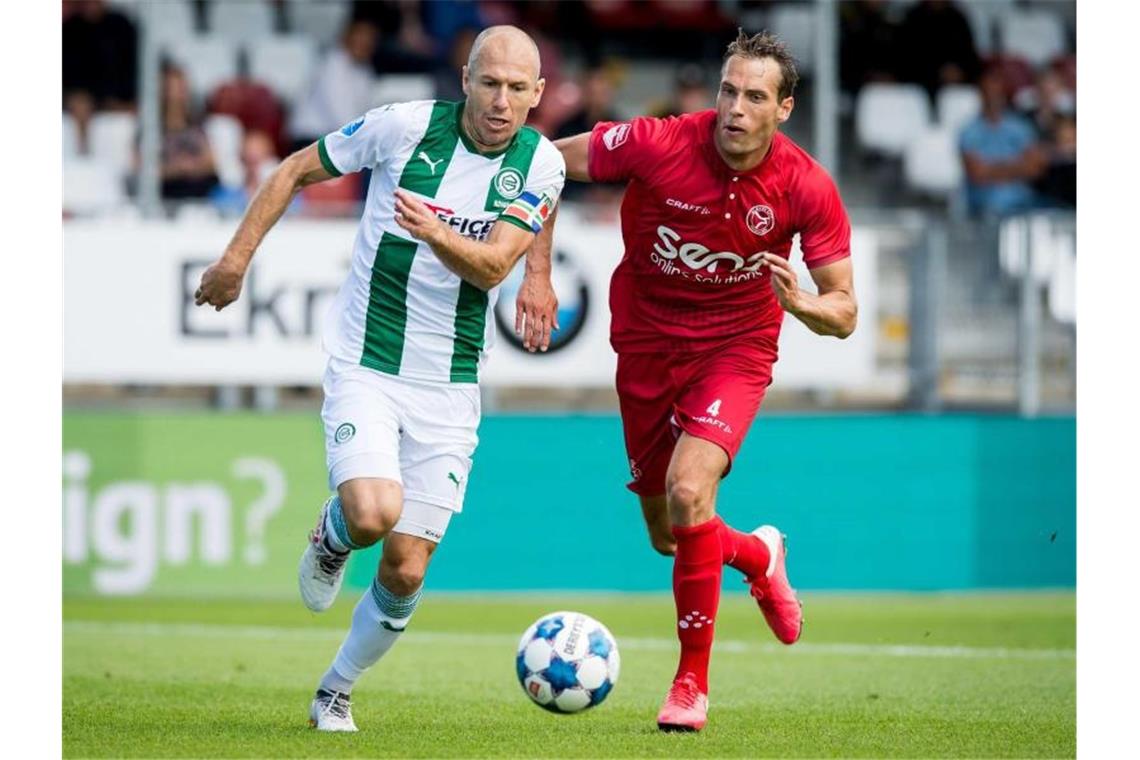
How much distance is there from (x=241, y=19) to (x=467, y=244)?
36.5ft

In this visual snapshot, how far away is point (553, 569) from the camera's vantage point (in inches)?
530

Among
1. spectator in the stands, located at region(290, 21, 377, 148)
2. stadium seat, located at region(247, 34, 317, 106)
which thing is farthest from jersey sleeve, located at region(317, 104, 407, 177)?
stadium seat, located at region(247, 34, 317, 106)

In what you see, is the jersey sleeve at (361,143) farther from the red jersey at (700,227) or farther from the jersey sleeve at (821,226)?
the jersey sleeve at (821,226)

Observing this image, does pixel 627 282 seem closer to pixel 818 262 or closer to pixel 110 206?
pixel 818 262

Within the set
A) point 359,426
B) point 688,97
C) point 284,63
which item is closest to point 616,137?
point 359,426

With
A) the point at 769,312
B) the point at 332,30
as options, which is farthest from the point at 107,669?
the point at 332,30

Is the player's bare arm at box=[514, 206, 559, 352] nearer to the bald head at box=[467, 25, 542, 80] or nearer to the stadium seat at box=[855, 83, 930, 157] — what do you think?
the bald head at box=[467, 25, 542, 80]

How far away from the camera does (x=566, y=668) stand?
276 inches

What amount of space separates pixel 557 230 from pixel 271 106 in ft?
12.1

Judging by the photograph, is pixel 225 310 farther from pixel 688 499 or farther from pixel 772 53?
pixel 772 53

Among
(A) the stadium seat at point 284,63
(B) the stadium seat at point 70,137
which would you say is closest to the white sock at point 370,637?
(B) the stadium seat at point 70,137

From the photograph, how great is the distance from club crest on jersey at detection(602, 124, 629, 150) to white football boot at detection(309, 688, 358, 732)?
2.41 m

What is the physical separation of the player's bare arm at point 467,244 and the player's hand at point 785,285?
0.93 meters

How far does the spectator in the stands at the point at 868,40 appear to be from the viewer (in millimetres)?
17156
